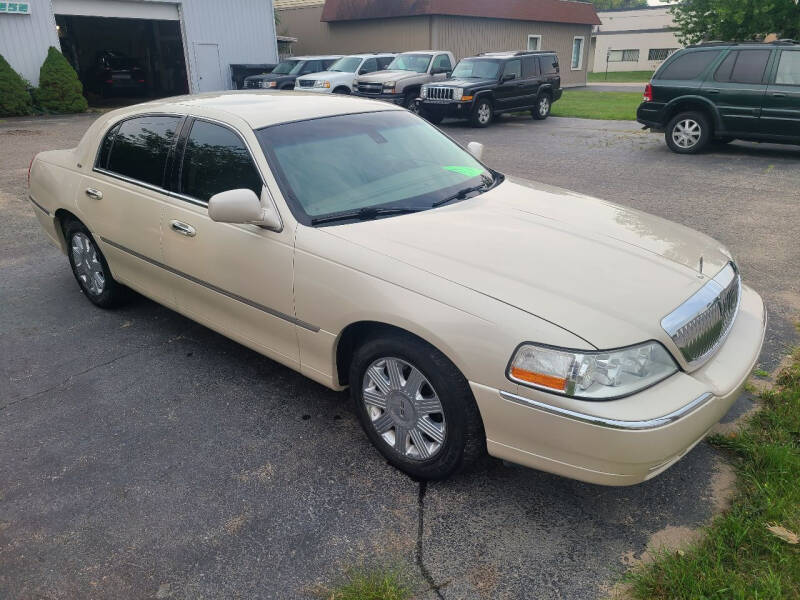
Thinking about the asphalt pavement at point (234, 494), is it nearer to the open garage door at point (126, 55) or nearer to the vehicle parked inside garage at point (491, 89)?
the vehicle parked inside garage at point (491, 89)

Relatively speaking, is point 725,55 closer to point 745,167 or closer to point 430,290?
point 745,167

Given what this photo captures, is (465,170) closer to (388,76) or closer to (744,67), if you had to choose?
(744,67)

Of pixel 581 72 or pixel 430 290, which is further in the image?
pixel 581 72

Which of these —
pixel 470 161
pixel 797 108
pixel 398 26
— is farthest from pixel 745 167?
pixel 398 26

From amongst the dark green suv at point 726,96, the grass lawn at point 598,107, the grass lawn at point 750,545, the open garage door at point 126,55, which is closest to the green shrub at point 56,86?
the open garage door at point 126,55

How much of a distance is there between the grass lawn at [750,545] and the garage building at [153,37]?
21.3 metres

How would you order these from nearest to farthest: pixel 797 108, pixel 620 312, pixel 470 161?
pixel 620 312 < pixel 470 161 < pixel 797 108

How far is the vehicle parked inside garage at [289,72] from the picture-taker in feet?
65.1

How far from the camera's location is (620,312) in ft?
8.50

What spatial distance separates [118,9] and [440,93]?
11.4 meters

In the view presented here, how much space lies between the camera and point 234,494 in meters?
3.03

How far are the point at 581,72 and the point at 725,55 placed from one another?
2553 centimetres

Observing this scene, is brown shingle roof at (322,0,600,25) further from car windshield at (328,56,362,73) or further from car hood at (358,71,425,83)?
car hood at (358,71,425,83)

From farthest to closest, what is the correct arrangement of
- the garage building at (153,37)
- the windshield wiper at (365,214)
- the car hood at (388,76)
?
the garage building at (153,37) → the car hood at (388,76) → the windshield wiper at (365,214)
